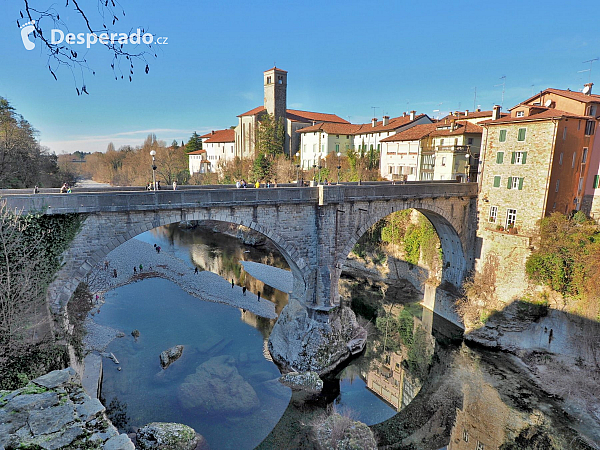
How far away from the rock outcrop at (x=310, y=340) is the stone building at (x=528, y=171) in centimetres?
1148

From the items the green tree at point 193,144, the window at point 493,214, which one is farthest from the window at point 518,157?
the green tree at point 193,144

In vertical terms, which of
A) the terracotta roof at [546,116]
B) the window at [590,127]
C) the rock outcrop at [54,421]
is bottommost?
the rock outcrop at [54,421]

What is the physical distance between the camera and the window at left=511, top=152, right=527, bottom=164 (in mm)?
23045

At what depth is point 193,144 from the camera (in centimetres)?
9000

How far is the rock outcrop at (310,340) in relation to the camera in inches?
800

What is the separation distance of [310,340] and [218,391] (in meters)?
5.74

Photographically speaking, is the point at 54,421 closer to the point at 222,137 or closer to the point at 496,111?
the point at 496,111

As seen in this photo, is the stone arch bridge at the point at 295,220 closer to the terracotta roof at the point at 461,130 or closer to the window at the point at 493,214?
the window at the point at 493,214

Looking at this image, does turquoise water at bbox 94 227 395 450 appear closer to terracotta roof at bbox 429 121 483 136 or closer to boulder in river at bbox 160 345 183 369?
boulder in river at bbox 160 345 183 369

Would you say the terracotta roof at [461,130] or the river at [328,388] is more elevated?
the terracotta roof at [461,130]

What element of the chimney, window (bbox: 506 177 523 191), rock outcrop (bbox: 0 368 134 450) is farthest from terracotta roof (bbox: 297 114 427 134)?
rock outcrop (bbox: 0 368 134 450)

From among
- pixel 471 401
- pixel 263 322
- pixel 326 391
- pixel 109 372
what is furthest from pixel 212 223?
pixel 471 401

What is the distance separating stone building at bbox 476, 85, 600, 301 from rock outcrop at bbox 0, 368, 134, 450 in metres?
23.8

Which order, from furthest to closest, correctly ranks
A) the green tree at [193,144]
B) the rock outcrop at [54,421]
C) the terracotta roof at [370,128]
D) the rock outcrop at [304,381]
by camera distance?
the green tree at [193,144] < the terracotta roof at [370,128] < the rock outcrop at [304,381] < the rock outcrop at [54,421]
